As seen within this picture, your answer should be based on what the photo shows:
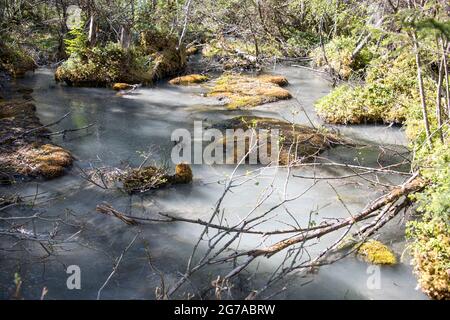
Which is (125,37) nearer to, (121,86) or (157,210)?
(121,86)

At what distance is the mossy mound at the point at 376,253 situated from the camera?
17.0ft

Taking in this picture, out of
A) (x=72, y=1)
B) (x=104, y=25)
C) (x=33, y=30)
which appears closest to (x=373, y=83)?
(x=104, y=25)

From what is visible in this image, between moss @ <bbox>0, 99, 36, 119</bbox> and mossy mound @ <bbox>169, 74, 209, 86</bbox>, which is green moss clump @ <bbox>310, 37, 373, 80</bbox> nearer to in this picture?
mossy mound @ <bbox>169, 74, 209, 86</bbox>

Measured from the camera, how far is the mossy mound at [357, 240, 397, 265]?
5188 mm

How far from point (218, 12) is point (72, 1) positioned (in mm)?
6064

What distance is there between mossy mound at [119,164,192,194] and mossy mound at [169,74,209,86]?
7.53 m

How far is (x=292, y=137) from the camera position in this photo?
8.65 m

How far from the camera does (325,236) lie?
5711mm

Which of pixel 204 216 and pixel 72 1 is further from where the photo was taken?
pixel 72 1

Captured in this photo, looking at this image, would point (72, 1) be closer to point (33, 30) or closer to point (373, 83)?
point (33, 30)

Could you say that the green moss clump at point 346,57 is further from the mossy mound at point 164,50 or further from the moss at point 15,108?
the moss at point 15,108

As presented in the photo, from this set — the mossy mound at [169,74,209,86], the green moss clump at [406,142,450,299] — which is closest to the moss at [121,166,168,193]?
the green moss clump at [406,142,450,299]

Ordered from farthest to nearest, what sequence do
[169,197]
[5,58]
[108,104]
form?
[5,58], [108,104], [169,197]

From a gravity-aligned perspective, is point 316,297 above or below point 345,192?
below
